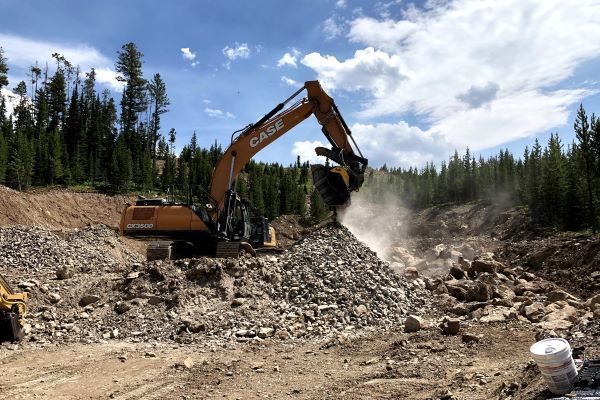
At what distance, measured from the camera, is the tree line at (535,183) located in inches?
1373

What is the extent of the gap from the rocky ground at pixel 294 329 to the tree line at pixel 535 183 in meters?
19.3

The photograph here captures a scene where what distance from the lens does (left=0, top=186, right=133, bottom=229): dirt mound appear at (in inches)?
1245

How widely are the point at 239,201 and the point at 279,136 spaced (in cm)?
242

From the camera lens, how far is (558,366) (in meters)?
4.45

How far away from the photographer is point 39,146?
47375 millimetres

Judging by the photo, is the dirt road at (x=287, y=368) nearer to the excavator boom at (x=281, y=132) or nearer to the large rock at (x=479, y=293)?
the large rock at (x=479, y=293)

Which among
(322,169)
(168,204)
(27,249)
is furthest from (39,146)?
(322,169)

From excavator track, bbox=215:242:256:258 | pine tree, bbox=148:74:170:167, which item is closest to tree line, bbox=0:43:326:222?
pine tree, bbox=148:74:170:167

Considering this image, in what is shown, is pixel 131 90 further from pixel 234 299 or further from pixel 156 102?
pixel 234 299

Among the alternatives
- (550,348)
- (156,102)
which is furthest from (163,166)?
(550,348)

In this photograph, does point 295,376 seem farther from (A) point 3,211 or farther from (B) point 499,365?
(A) point 3,211

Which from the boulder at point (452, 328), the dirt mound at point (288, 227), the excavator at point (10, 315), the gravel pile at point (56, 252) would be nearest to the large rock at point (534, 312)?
the boulder at point (452, 328)

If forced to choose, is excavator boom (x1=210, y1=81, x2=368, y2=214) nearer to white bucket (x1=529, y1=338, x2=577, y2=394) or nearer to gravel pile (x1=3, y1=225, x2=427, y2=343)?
gravel pile (x1=3, y1=225, x2=427, y2=343)

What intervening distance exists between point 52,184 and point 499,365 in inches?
1846
